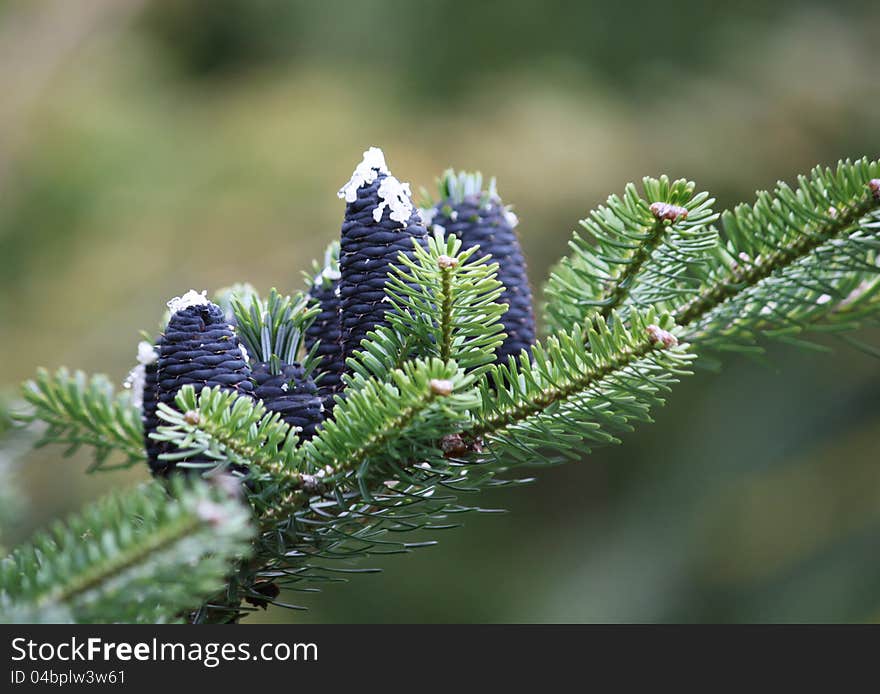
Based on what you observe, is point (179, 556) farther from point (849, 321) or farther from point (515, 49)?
point (515, 49)

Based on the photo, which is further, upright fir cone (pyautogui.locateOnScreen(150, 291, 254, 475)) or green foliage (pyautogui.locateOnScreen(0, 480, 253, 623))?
upright fir cone (pyautogui.locateOnScreen(150, 291, 254, 475))

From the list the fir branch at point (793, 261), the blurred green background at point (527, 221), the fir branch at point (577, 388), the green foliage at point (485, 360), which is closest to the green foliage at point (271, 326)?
the green foliage at point (485, 360)

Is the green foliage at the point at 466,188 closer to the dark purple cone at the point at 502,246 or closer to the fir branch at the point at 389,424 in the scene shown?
the dark purple cone at the point at 502,246

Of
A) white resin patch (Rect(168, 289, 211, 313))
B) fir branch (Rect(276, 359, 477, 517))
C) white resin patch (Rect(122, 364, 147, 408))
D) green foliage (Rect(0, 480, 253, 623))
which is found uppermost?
white resin patch (Rect(168, 289, 211, 313))

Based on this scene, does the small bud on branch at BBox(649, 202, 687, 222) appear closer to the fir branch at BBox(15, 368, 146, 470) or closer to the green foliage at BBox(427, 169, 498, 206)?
the green foliage at BBox(427, 169, 498, 206)

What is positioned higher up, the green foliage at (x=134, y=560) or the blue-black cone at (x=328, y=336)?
the blue-black cone at (x=328, y=336)

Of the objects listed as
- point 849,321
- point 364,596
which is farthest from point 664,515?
point 849,321

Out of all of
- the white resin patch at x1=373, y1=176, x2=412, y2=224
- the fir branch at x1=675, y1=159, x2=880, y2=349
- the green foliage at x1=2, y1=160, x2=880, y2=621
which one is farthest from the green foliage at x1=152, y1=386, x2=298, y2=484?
the fir branch at x1=675, y1=159, x2=880, y2=349
